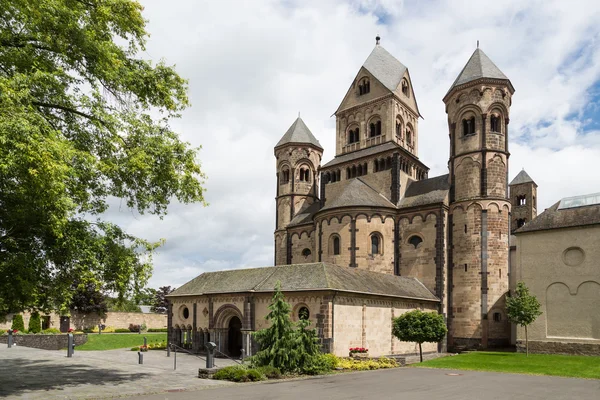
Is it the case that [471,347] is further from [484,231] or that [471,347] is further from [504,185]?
[504,185]

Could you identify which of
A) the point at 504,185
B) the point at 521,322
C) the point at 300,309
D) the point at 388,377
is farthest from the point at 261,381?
the point at 504,185

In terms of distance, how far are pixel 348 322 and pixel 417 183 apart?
20.5 m

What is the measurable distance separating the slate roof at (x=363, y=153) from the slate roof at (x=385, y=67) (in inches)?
241

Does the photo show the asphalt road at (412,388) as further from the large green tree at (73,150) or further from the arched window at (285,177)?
the arched window at (285,177)

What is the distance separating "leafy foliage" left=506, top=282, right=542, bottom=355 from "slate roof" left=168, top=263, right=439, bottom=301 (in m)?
6.19

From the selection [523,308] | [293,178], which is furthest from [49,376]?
[293,178]

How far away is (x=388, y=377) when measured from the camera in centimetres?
2208

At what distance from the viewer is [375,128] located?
162 ft

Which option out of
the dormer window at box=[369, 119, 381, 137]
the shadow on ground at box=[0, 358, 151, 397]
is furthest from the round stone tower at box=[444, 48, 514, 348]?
the shadow on ground at box=[0, 358, 151, 397]

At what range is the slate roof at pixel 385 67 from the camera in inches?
1966

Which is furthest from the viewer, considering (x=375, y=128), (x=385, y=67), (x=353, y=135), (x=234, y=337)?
(x=385, y=67)

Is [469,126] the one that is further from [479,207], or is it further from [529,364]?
[529,364]

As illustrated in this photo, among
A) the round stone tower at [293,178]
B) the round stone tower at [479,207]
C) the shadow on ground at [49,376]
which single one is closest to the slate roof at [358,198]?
the round stone tower at [479,207]

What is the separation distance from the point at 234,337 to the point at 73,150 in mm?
21749
